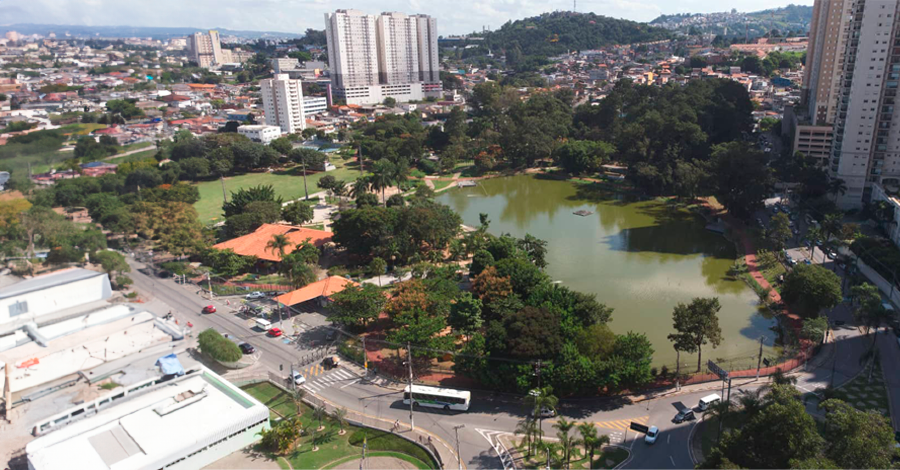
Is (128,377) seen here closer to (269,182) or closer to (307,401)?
(307,401)

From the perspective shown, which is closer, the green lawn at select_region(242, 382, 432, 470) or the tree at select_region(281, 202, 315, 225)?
the green lawn at select_region(242, 382, 432, 470)

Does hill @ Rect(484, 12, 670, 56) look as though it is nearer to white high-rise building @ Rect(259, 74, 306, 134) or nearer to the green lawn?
white high-rise building @ Rect(259, 74, 306, 134)

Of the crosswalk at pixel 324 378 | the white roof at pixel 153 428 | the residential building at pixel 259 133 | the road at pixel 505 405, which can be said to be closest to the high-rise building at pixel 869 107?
the road at pixel 505 405

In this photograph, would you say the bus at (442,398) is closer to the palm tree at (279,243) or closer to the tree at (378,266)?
the tree at (378,266)

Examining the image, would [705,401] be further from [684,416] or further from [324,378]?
[324,378]

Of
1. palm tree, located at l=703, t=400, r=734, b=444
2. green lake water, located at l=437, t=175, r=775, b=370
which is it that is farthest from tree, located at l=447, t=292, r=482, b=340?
palm tree, located at l=703, t=400, r=734, b=444

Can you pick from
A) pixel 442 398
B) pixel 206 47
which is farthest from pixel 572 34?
pixel 442 398
